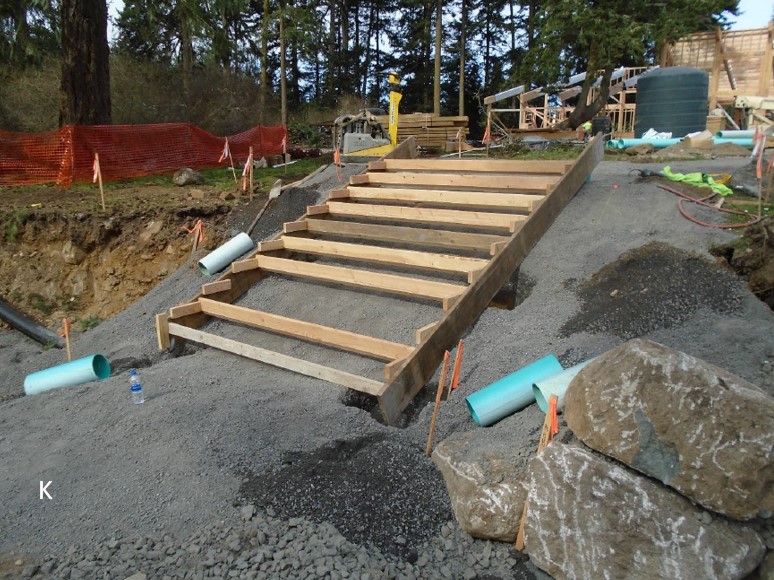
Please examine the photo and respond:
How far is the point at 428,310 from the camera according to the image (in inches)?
231

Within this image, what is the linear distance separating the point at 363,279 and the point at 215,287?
1.86 m

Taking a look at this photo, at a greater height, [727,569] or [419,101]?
[419,101]

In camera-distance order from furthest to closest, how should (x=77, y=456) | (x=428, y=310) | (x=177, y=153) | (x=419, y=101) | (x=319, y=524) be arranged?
(x=419, y=101) < (x=177, y=153) < (x=428, y=310) < (x=77, y=456) < (x=319, y=524)

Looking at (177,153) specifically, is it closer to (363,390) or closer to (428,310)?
(428,310)

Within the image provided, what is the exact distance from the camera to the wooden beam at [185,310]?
6.31m

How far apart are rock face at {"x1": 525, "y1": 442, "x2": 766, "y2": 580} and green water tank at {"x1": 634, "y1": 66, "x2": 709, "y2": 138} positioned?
16203 millimetres

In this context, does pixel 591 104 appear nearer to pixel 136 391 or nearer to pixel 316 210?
pixel 316 210

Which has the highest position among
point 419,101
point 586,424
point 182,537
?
point 419,101

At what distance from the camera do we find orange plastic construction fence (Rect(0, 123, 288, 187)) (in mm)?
11273

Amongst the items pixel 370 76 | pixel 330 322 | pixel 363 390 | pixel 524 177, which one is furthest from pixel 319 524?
pixel 370 76

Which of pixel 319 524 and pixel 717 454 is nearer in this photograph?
pixel 717 454

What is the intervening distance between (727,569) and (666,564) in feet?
0.81

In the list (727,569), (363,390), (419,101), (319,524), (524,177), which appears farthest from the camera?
(419,101)

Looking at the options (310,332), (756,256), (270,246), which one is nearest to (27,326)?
(270,246)
